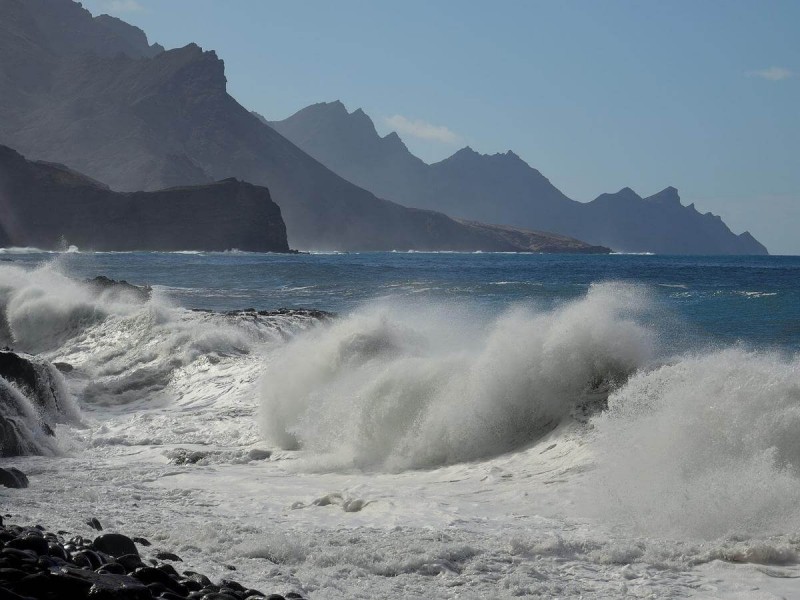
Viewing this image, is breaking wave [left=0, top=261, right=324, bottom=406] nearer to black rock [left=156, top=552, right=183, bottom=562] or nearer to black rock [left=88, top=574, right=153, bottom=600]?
black rock [left=156, top=552, right=183, bottom=562]

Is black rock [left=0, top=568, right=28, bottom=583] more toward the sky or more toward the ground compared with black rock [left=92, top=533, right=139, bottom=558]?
more toward the sky

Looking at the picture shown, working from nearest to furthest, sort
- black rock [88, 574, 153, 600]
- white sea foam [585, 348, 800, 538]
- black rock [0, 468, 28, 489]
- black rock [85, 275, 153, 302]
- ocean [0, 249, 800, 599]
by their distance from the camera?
black rock [88, 574, 153, 600]
ocean [0, 249, 800, 599]
white sea foam [585, 348, 800, 538]
black rock [0, 468, 28, 489]
black rock [85, 275, 153, 302]

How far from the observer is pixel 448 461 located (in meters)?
10.0

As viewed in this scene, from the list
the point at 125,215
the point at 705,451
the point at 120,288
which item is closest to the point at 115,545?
the point at 705,451

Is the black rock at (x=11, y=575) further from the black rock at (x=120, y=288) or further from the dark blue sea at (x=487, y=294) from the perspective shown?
the black rock at (x=120, y=288)

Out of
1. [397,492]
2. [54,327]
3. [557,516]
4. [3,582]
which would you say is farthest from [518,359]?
[54,327]

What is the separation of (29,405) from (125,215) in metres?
110

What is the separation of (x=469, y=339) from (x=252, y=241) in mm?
99994

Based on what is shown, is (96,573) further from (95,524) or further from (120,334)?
(120,334)

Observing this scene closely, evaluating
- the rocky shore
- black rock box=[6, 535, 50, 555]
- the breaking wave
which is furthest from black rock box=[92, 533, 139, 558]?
the breaking wave

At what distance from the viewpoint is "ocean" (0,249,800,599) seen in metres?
6.21

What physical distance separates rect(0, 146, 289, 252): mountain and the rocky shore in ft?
368

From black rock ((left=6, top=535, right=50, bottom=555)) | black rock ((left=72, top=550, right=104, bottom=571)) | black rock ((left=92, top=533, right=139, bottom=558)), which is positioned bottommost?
black rock ((left=92, top=533, right=139, bottom=558))

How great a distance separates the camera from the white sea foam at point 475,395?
10297 mm
